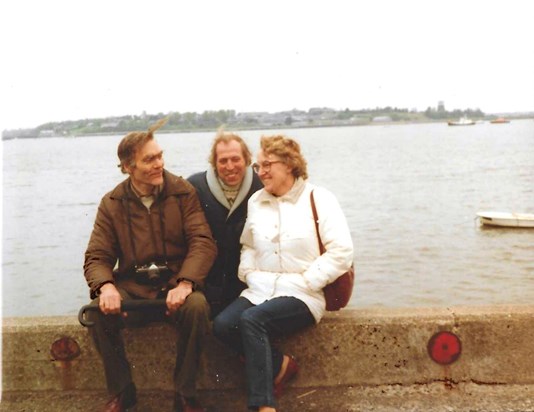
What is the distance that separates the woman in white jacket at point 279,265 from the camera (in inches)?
165

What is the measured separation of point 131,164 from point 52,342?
1.25m

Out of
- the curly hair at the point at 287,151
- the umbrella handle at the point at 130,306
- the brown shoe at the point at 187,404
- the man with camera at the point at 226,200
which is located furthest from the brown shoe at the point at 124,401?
the curly hair at the point at 287,151

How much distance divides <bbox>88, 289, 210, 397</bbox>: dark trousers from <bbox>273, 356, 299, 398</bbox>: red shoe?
0.52 meters

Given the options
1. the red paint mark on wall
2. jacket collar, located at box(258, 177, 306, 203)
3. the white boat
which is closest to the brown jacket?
jacket collar, located at box(258, 177, 306, 203)

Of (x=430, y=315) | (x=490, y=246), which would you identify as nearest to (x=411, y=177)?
(x=490, y=246)

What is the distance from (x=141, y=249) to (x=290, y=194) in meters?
0.94

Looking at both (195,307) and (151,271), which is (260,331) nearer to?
(195,307)

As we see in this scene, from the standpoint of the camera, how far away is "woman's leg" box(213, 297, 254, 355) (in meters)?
4.29

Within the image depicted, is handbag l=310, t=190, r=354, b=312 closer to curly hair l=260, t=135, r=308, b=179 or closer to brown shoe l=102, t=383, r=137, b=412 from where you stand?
curly hair l=260, t=135, r=308, b=179

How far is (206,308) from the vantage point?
4199 mm

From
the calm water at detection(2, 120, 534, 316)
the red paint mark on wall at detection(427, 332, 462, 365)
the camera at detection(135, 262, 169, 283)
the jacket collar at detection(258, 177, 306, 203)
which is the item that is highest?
the jacket collar at detection(258, 177, 306, 203)

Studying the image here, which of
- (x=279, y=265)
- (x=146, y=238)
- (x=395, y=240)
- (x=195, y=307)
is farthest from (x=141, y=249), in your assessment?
(x=395, y=240)

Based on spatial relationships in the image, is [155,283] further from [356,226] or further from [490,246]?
[356,226]

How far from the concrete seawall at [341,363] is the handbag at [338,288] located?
0.78 feet
